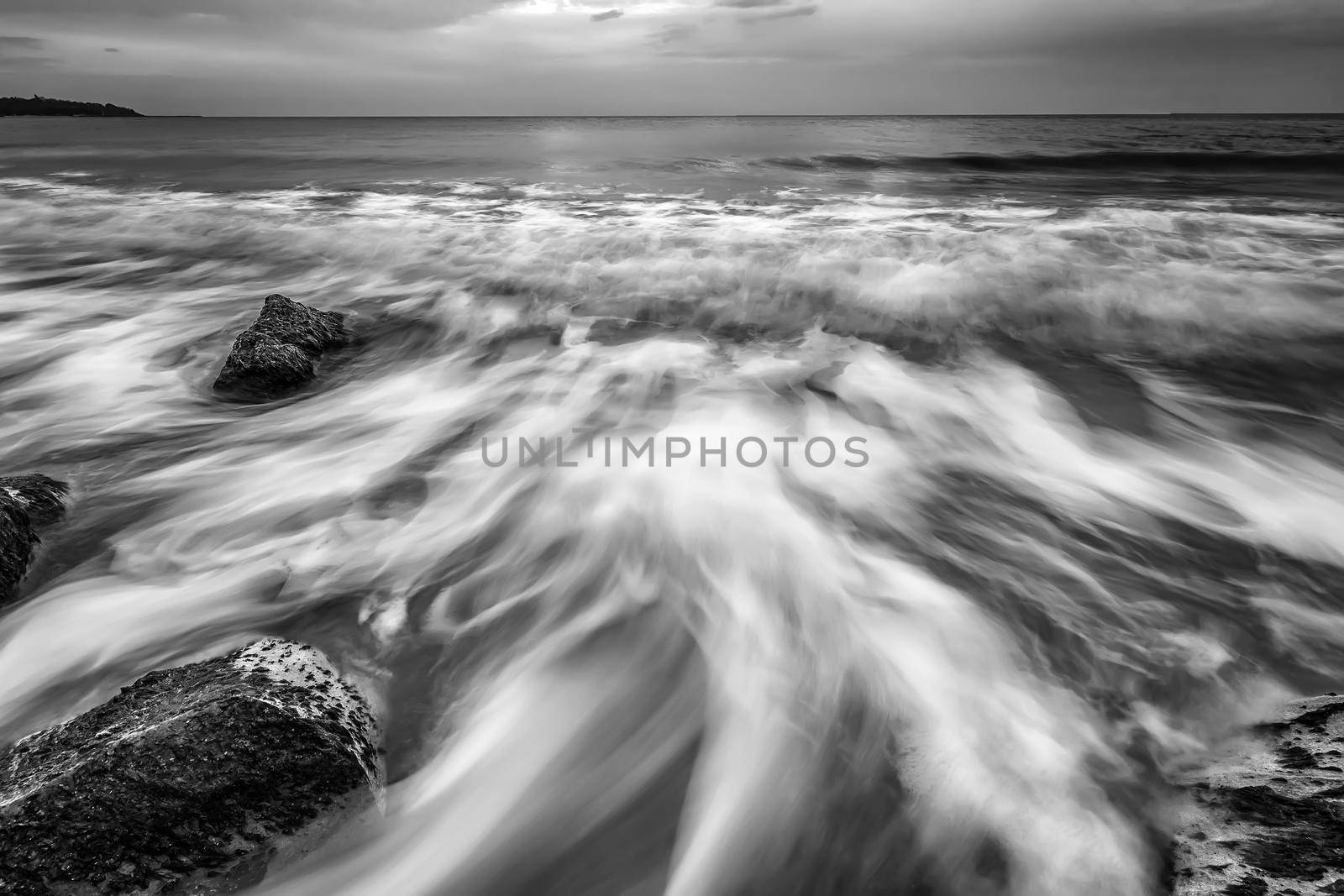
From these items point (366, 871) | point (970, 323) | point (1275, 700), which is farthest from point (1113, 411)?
point (366, 871)

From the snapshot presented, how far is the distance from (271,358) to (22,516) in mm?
2252

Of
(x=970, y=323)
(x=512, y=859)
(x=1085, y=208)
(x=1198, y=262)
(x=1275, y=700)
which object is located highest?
(x=1085, y=208)

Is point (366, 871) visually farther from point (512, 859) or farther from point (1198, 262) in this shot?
point (1198, 262)

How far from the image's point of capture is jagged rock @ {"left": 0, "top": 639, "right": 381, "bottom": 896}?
1682mm

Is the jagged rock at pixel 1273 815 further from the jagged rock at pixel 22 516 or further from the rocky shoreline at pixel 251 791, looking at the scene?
the jagged rock at pixel 22 516

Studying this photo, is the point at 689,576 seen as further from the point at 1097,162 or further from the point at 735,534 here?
the point at 1097,162

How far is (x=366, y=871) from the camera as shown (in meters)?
1.98

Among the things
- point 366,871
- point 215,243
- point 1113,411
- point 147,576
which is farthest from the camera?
point 215,243

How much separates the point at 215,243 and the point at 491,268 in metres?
4.96

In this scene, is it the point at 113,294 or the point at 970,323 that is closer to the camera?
the point at 970,323

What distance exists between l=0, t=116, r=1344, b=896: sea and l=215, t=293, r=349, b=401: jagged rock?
8.8 inches

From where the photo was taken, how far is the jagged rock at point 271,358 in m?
5.16

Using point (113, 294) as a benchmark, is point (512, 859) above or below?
below

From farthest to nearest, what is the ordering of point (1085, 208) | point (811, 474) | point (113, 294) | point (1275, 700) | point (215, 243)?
point (1085, 208) → point (215, 243) → point (113, 294) → point (811, 474) → point (1275, 700)
